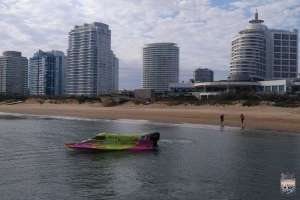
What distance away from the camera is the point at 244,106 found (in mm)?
94938

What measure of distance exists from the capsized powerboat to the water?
144 centimetres

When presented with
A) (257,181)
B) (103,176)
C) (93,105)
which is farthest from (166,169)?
(93,105)

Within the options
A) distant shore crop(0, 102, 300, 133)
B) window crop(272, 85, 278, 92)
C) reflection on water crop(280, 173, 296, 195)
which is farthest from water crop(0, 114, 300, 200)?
window crop(272, 85, 278, 92)

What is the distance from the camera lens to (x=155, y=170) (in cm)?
3014

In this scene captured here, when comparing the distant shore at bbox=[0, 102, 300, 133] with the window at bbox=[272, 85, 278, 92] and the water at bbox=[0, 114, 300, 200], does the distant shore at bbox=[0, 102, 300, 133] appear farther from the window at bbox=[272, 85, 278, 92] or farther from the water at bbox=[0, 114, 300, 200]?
the window at bbox=[272, 85, 278, 92]

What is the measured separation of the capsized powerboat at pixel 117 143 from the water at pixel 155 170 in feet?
4.72

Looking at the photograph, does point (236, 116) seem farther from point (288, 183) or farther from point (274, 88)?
point (274, 88)

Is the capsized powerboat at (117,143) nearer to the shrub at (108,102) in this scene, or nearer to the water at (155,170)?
the water at (155,170)

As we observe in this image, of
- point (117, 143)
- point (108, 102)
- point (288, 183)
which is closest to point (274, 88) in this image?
point (108, 102)

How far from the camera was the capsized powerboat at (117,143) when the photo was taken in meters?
40.3

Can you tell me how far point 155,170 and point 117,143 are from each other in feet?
36.6

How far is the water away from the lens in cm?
2350

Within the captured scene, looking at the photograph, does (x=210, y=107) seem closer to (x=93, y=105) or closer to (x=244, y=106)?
(x=244, y=106)

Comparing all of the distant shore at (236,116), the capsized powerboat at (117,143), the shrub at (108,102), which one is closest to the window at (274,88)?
the shrub at (108,102)
